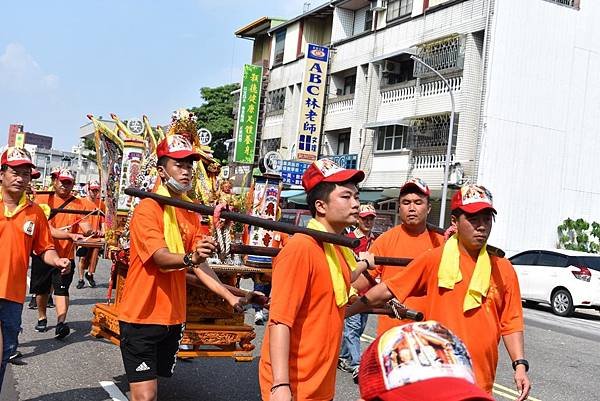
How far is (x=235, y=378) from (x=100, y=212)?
3045 millimetres

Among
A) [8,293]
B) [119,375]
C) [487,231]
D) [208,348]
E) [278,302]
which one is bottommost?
[119,375]

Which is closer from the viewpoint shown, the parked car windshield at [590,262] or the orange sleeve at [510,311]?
the orange sleeve at [510,311]

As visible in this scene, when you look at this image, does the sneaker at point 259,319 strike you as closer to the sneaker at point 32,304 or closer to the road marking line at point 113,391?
the sneaker at point 32,304

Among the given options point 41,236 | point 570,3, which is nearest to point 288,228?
point 41,236

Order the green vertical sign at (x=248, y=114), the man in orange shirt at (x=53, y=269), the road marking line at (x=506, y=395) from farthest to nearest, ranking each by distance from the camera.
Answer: the green vertical sign at (x=248, y=114), the man in orange shirt at (x=53, y=269), the road marking line at (x=506, y=395)

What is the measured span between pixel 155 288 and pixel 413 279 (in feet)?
5.34

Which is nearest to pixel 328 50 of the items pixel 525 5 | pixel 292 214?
pixel 525 5

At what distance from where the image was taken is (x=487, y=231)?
4016 mm

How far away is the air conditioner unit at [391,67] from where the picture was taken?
30.9 meters

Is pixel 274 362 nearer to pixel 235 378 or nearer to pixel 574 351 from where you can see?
pixel 235 378

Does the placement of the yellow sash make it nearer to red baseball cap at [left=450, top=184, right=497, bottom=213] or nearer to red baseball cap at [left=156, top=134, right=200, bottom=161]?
red baseball cap at [left=156, top=134, right=200, bottom=161]

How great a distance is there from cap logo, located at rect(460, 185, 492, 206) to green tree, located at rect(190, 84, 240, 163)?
4695 cm

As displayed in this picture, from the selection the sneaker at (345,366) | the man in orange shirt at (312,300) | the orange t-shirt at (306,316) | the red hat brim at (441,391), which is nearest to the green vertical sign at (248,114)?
the sneaker at (345,366)

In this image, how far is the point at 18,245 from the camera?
217 inches
